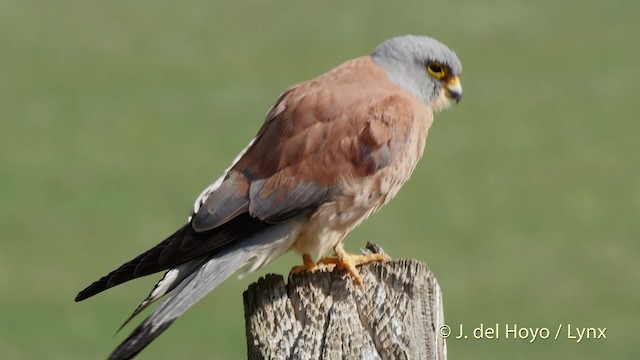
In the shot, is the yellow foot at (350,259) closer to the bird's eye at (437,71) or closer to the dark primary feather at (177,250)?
the dark primary feather at (177,250)

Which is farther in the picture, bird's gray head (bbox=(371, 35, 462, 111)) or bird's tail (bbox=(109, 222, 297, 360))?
bird's gray head (bbox=(371, 35, 462, 111))

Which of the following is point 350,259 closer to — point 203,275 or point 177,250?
point 203,275

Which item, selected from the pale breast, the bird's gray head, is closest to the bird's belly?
the pale breast

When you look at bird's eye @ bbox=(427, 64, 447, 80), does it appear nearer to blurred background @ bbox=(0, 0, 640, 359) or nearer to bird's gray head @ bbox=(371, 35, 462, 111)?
bird's gray head @ bbox=(371, 35, 462, 111)

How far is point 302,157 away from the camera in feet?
17.1

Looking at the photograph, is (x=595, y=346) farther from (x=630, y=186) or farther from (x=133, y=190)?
(x=133, y=190)

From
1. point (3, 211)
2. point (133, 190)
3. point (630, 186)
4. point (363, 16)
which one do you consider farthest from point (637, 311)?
point (363, 16)

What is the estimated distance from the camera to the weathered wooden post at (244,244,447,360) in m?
4.21

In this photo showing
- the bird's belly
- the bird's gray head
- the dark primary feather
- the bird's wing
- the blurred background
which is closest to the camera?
the dark primary feather

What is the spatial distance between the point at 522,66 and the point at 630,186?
121 inches

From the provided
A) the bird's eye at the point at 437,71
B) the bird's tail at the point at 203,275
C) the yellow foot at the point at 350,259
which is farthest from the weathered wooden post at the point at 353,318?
the bird's eye at the point at 437,71

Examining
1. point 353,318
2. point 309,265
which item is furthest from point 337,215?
point 353,318

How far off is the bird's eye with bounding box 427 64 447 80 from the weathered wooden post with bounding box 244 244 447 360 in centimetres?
146

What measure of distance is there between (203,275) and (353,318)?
32.2 inches
